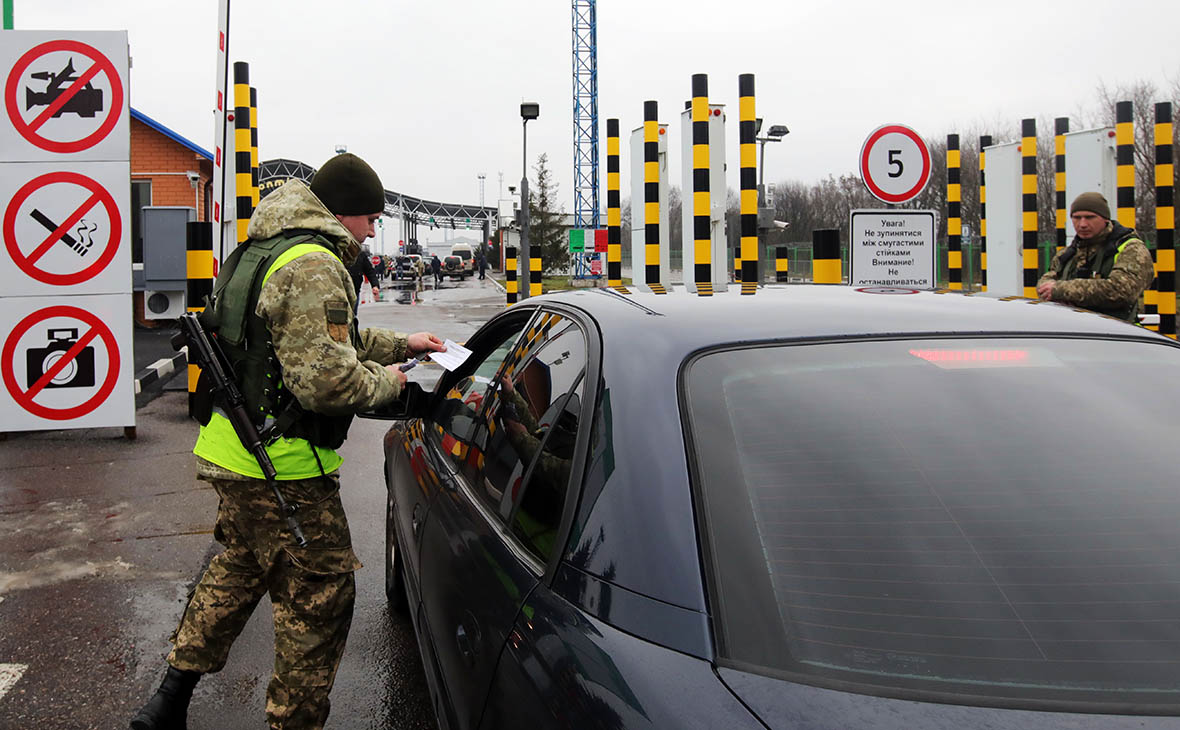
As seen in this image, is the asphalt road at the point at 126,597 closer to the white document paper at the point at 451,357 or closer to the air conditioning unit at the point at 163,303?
the white document paper at the point at 451,357

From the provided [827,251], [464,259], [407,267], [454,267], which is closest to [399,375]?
[827,251]

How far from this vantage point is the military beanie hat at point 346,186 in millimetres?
2962

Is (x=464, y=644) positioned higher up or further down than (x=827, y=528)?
further down

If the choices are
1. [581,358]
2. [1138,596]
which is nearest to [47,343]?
[581,358]

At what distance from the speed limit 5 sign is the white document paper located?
5.81m

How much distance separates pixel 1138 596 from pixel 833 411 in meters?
0.57

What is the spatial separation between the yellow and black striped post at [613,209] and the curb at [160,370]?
5.52m

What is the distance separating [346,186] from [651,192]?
1031 centimetres

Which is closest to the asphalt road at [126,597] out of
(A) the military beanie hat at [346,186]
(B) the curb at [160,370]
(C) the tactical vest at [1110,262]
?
(A) the military beanie hat at [346,186]

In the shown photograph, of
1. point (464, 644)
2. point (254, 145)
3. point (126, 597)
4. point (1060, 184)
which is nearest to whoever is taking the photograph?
point (464, 644)

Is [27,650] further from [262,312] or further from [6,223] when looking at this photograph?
[6,223]

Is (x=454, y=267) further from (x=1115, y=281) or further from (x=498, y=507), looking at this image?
(x=498, y=507)

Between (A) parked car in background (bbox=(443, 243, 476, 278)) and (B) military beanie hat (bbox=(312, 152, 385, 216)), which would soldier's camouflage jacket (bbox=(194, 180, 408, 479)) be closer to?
(B) military beanie hat (bbox=(312, 152, 385, 216))

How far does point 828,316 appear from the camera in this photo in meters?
2.12
